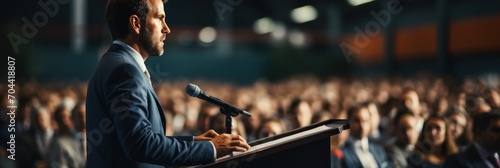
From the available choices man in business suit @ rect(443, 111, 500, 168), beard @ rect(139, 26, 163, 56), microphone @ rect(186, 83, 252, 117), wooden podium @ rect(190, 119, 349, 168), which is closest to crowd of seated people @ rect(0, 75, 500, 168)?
man in business suit @ rect(443, 111, 500, 168)

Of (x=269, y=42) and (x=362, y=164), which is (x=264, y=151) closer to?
(x=362, y=164)


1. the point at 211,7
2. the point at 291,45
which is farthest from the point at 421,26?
the point at 211,7

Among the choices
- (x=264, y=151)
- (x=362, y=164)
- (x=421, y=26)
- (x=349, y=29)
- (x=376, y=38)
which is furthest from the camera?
(x=349, y=29)

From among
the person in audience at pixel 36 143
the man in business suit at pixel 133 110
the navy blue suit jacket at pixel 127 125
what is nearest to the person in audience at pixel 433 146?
the man in business suit at pixel 133 110

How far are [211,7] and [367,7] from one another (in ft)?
38.2

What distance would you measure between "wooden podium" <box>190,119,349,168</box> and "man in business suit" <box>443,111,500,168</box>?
2.48 metres

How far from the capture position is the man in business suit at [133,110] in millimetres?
2549

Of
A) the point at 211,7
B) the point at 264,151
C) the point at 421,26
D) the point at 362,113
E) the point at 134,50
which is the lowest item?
the point at 264,151

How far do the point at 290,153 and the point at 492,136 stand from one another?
9.59ft

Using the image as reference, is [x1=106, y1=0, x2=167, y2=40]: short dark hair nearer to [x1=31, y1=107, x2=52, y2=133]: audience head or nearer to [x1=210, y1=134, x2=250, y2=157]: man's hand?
[x1=210, y1=134, x2=250, y2=157]: man's hand

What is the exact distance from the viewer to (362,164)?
6.31 meters

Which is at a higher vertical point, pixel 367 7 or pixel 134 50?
pixel 367 7

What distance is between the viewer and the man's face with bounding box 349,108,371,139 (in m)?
6.51

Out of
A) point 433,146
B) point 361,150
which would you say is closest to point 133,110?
point 433,146
